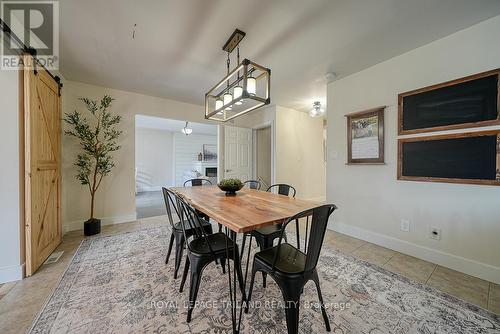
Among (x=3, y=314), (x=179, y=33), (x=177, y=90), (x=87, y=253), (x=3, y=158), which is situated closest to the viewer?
(x=3, y=314)

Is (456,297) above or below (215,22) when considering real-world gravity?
below

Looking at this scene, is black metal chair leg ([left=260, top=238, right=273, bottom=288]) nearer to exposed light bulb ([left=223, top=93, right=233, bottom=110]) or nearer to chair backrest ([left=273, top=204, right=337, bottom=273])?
chair backrest ([left=273, top=204, right=337, bottom=273])

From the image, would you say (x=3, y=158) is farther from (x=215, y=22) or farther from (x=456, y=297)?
(x=456, y=297)

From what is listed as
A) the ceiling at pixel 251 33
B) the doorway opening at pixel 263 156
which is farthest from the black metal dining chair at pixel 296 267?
the doorway opening at pixel 263 156

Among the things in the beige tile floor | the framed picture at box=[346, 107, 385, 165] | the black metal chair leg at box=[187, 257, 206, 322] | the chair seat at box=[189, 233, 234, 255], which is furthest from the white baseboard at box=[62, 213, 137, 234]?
the framed picture at box=[346, 107, 385, 165]

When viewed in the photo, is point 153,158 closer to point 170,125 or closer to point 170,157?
point 170,157

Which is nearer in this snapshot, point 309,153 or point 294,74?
point 294,74

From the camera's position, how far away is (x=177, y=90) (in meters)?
3.47

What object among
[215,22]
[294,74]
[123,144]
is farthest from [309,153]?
[123,144]

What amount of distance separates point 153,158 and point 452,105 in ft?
27.0

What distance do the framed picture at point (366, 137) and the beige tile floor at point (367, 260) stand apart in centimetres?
121

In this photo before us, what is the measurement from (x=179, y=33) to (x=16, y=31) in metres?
1.50

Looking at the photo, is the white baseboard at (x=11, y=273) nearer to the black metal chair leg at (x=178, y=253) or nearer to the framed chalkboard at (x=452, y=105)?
the black metal chair leg at (x=178, y=253)

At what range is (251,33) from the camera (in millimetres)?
1954
